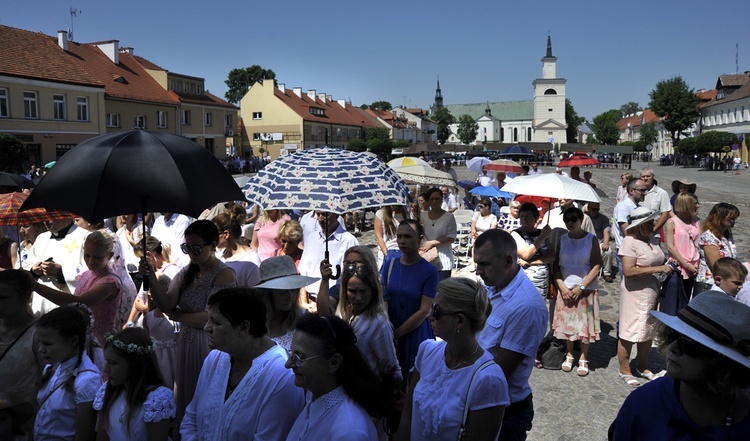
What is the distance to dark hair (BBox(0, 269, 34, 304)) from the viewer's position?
4.02 m

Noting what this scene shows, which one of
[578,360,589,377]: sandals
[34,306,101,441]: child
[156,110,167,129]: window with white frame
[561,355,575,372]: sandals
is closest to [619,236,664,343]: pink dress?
[578,360,589,377]: sandals

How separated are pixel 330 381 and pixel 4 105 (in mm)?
36713

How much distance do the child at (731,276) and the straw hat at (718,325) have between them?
3639 millimetres

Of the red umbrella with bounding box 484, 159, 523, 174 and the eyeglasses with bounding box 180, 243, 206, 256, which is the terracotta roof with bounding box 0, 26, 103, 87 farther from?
the eyeglasses with bounding box 180, 243, 206, 256

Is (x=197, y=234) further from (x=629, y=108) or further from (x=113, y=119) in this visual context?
(x=629, y=108)

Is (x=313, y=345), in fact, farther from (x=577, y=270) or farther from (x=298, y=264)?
(x=577, y=270)

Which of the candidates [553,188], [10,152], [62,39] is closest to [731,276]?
[553,188]

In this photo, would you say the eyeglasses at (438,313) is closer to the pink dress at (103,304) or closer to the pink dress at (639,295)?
the pink dress at (103,304)

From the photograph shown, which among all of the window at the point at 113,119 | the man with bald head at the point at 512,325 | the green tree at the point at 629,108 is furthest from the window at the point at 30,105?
the green tree at the point at 629,108

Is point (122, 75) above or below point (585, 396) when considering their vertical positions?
above

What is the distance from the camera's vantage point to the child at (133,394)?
10.7ft

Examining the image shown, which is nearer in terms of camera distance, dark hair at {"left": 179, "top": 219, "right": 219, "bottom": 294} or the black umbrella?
the black umbrella

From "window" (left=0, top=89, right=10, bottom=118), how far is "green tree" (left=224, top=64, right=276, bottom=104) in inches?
2303

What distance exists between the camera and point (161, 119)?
4641 centimetres
